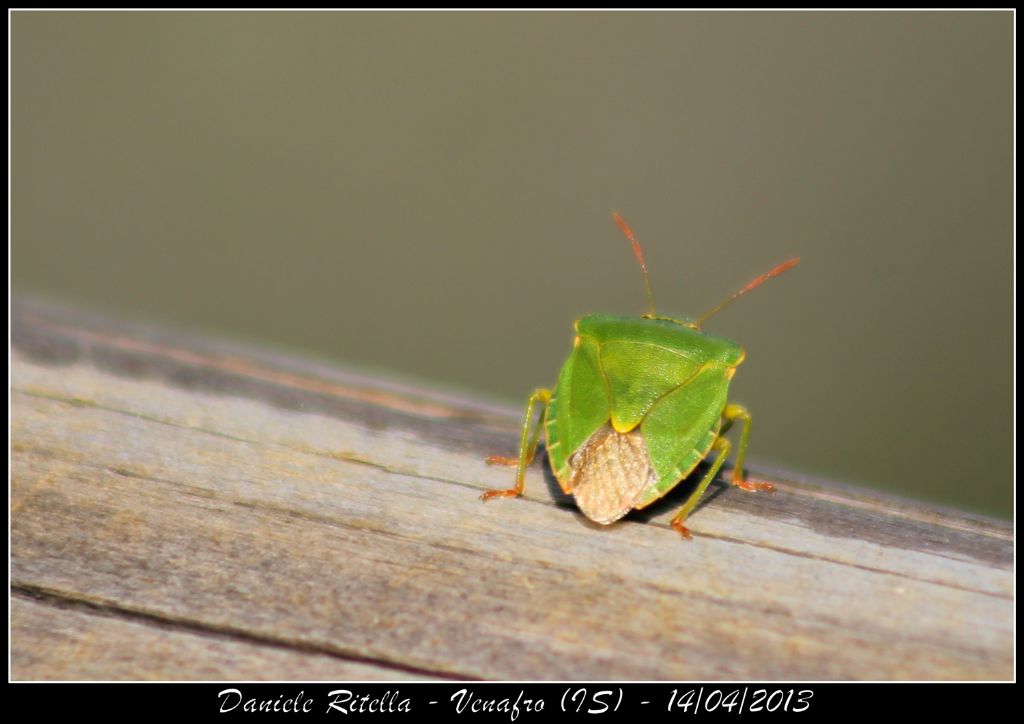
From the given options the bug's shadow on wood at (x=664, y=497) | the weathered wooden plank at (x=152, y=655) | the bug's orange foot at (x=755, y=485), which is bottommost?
the weathered wooden plank at (x=152, y=655)

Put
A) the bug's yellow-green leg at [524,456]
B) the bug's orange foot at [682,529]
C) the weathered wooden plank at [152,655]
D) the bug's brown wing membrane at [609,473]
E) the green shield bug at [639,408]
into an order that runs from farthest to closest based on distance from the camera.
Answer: the green shield bug at [639,408], the bug's yellow-green leg at [524,456], the bug's brown wing membrane at [609,473], the bug's orange foot at [682,529], the weathered wooden plank at [152,655]

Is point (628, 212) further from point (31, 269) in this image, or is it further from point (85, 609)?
point (85, 609)

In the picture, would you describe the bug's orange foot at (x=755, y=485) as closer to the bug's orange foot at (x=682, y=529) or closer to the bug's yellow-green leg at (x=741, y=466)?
Result: the bug's yellow-green leg at (x=741, y=466)

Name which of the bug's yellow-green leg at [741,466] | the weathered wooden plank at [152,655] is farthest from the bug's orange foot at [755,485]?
the weathered wooden plank at [152,655]

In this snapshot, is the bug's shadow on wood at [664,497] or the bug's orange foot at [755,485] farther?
the bug's orange foot at [755,485]

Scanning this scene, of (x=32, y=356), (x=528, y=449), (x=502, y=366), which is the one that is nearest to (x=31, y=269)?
(x=502, y=366)

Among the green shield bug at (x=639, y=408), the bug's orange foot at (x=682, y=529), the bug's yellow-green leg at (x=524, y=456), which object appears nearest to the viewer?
the bug's orange foot at (x=682, y=529)

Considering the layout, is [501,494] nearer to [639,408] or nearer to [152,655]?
[639,408]
